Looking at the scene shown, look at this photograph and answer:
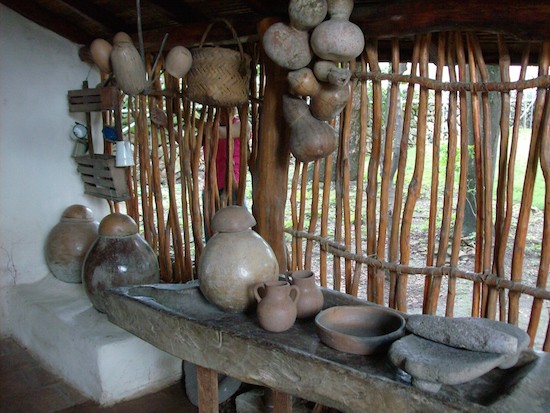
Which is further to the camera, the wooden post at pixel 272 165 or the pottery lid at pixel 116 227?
the pottery lid at pixel 116 227

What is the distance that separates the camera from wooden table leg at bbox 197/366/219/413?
6.19 feet

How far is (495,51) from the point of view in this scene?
2189mm

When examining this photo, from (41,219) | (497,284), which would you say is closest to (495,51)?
(497,284)

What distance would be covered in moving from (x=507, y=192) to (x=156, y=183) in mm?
2064

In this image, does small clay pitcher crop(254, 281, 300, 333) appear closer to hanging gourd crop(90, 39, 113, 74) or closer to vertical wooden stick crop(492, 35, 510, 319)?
vertical wooden stick crop(492, 35, 510, 319)

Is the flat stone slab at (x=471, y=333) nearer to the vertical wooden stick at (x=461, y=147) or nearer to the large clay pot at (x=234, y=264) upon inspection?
the vertical wooden stick at (x=461, y=147)

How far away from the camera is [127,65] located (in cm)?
241

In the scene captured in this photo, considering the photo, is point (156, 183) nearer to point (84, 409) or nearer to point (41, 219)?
point (41, 219)

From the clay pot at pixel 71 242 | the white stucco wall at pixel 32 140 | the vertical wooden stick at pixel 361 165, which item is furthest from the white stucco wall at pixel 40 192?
the vertical wooden stick at pixel 361 165

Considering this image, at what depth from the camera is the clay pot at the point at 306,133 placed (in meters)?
1.98

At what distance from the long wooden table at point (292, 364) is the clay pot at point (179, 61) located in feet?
3.38

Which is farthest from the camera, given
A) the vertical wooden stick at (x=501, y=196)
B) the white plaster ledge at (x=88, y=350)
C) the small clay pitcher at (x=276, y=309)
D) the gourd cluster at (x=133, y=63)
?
the white plaster ledge at (x=88, y=350)

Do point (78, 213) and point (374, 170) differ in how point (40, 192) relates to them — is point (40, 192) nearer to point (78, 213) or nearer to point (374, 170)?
point (78, 213)

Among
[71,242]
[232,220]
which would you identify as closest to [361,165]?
[232,220]
